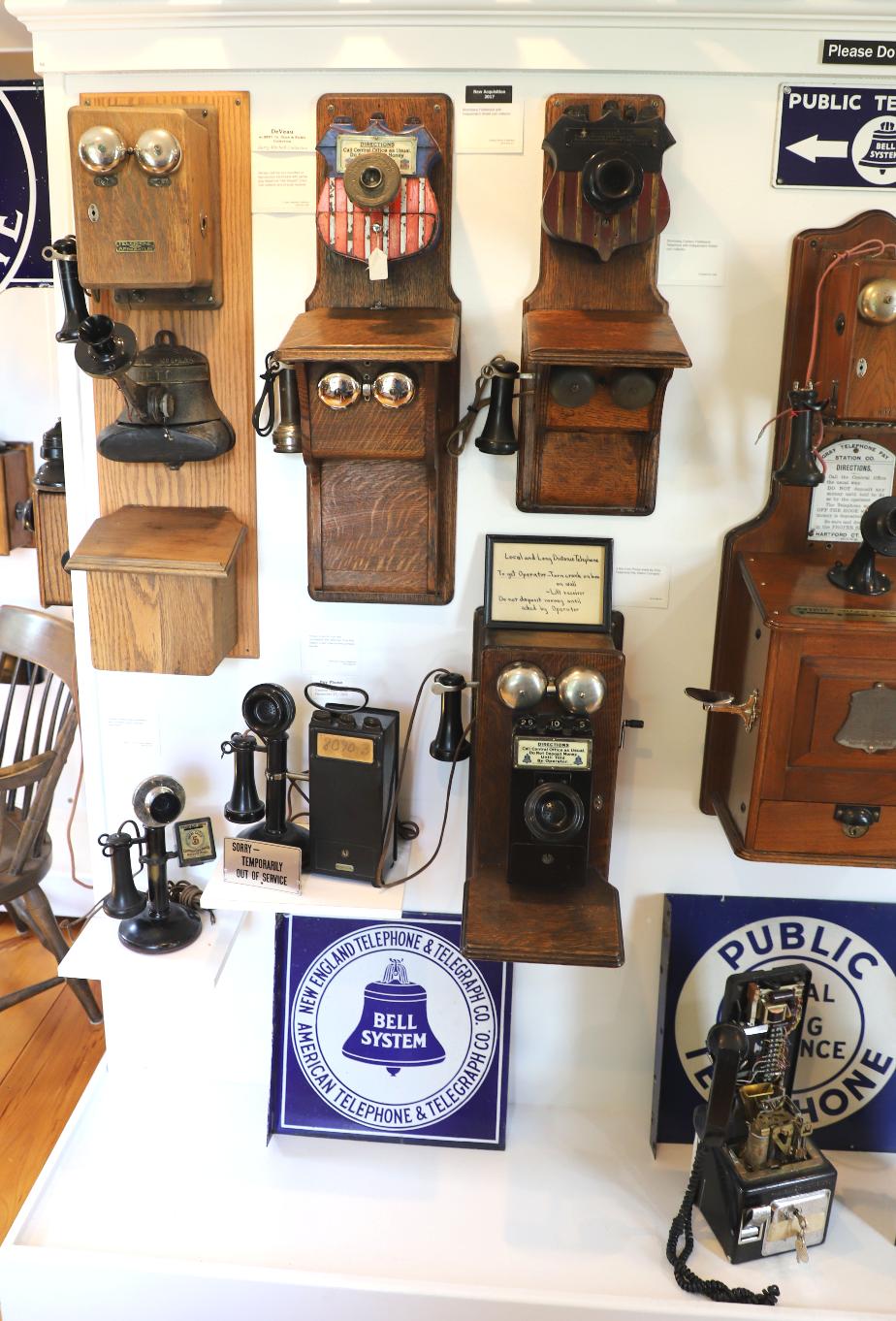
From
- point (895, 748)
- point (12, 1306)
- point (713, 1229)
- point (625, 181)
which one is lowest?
point (12, 1306)

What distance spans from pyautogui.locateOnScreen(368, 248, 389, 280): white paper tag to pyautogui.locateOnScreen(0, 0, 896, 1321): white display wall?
0.14m

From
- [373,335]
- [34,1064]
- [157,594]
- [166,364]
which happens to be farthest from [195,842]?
[34,1064]

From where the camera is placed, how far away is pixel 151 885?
→ 1.98m

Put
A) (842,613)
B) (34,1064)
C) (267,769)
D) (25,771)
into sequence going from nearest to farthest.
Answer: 1. (842,613)
2. (267,769)
3. (25,771)
4. (34,1064)

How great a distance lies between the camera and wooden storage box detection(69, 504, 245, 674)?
1.73 meters

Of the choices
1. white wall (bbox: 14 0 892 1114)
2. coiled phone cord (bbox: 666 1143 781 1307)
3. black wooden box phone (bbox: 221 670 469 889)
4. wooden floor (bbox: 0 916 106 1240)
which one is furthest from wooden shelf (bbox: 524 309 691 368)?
wooden floor (bbox: 0 916 106 1240)

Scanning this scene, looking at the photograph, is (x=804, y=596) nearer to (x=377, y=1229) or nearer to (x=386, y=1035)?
(x=386, y=1035)

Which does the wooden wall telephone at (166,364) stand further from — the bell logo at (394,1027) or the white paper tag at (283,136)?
the bell logo at (394,1027)

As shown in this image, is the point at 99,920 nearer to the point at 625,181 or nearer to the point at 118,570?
the point at 118,570

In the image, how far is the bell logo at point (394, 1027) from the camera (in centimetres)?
209

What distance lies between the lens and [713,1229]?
1.92 meters

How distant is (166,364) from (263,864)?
34.1 inches

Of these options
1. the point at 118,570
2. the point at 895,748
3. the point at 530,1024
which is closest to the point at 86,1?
the point at 118,570

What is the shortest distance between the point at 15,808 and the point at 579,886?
1.85 metres
